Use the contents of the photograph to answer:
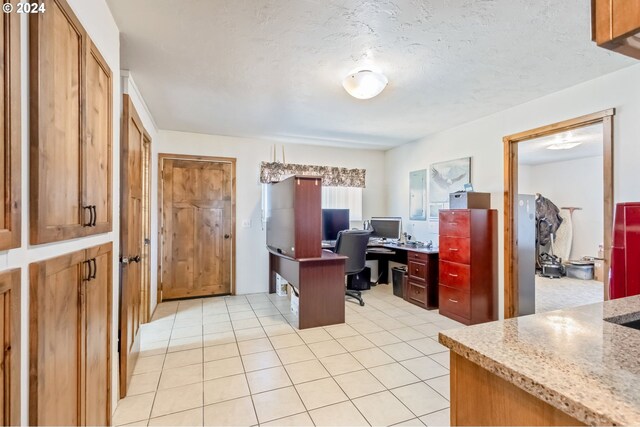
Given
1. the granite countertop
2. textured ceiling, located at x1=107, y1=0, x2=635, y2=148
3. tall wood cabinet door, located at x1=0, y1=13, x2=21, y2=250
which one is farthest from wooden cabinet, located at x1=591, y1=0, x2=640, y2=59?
tall wood cabinet door, located at x1=0, y1=13, x2=21, y2=250

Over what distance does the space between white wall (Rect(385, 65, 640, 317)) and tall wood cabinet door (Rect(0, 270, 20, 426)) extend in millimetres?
3622

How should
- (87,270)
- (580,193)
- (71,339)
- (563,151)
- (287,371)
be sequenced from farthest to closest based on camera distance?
(580,193), (563,151), (287,371), (87,270), (71,339)

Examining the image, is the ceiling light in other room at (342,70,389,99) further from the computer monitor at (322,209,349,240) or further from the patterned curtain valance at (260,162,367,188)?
the computer monitor at (322,209,349,240)

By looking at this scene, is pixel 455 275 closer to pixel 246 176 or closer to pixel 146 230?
pixel 246 176

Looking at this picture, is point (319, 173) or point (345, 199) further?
point (345, 199)

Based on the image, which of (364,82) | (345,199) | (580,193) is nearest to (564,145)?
(580,193)

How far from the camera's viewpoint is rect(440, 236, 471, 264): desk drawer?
3395 mm

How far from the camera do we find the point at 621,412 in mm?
555

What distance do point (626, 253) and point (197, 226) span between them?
464cm

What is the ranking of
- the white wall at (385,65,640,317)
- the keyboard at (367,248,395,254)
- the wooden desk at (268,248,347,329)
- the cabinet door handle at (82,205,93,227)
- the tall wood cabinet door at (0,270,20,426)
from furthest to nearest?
the keyboard at (367,248,395,254) → the wooden desk at (268,248,347,329) → the white wall at (385,65,640,317) → the cabinet door handle at (82,205,93,227) → the tall wood cabinet door at (0,270,20,426)

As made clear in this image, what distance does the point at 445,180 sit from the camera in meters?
4.26

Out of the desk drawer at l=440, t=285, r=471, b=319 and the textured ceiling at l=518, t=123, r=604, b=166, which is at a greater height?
the textured ceiling at l=518, t=123, r=604, b=166

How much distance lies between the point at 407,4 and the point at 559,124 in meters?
2.17

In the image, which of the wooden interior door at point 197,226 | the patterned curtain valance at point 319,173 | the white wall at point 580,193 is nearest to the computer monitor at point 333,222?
the patterned curtain valance at point 319,173
